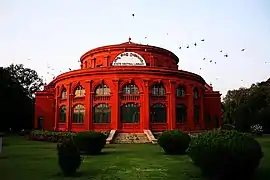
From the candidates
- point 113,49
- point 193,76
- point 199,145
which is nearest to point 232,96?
point 193,76

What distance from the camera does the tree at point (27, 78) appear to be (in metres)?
61.2

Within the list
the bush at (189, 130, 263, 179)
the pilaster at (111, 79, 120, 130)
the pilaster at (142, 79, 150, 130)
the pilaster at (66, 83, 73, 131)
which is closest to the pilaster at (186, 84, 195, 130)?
the pilaster at (142, 79, 150, 130)

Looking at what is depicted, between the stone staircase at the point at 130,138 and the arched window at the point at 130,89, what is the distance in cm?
493

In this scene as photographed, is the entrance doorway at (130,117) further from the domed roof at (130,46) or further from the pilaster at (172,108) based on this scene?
the domed roof at (130,46)

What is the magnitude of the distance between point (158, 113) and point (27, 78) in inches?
1479

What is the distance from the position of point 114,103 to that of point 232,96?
3277 centimetres

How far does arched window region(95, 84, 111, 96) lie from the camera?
1398 inches

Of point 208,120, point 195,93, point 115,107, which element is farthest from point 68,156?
point 208,120

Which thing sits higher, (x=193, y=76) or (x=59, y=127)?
(x=193, y=76)

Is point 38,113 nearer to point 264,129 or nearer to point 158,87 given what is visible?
point 158,87

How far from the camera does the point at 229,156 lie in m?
10.2

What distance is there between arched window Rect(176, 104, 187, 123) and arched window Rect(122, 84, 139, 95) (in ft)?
17.2

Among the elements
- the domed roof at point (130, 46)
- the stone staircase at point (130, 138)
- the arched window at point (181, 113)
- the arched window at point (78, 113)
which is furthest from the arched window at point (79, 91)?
the arched window at point (181, 113)

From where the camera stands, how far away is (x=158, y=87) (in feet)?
118
